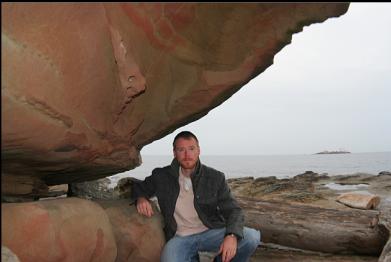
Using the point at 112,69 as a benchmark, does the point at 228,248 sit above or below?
below

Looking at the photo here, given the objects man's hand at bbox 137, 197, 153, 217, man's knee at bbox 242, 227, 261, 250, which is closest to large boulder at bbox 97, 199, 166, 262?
man's hand at bbox 137, 197, 153, 217

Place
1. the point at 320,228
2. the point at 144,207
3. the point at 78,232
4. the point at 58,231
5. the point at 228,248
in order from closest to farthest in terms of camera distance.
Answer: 1. the point at 58,231
2. the point at 78,232
3. the point at 228,248
4. the point at 144,207
5. the point at 320,228

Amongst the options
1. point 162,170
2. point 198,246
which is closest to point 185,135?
point 162,170

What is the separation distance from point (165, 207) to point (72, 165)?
47.7 inches

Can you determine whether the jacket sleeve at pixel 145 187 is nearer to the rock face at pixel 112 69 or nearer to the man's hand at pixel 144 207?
the man's hand at pixel 144 207

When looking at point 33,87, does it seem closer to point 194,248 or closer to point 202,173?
point 202,173

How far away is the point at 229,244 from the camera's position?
4371 mm

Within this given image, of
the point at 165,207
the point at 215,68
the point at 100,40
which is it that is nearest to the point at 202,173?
the point at 165,207

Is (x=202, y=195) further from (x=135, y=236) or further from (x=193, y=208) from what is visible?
(x=135, y=236)

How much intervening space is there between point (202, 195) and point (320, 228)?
2.85 m

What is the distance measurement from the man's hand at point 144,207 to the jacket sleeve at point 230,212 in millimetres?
848

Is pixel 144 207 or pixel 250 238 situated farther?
pixel 144 207

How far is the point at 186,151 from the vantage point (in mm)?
4598

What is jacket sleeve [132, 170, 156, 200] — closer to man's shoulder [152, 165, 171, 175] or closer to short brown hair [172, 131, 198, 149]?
man's shoulder [152, 165, 171, 175]
